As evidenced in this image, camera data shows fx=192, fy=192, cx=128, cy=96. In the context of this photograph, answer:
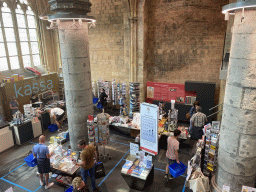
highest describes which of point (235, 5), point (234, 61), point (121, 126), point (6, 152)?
point (235, 5)

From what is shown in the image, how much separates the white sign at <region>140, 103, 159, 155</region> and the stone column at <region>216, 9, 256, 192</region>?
1867 mm

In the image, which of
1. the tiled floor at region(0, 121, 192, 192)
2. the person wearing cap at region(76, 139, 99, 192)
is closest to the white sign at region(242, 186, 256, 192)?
the tiled floor at region(0, 121, 192, 192)

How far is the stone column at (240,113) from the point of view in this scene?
3457 mm

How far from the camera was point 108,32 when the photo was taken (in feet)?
40.2

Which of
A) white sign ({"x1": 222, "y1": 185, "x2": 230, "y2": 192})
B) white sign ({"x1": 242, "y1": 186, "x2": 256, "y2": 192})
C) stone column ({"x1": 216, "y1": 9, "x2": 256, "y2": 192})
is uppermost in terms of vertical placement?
stone column ({"x1": 216, "y1": 9, "x2": 256, "y2": 192})

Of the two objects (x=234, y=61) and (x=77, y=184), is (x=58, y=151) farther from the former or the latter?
(x=234, y=61)

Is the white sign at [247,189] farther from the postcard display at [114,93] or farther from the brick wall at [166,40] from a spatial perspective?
the postcard display at [114,93]

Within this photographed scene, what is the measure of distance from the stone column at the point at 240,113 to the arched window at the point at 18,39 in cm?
1217

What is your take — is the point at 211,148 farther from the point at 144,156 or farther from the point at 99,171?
the point at 99,171

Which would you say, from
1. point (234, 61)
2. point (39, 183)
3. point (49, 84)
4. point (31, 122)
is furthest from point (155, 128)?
point (49, 84)

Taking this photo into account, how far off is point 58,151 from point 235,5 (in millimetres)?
5926

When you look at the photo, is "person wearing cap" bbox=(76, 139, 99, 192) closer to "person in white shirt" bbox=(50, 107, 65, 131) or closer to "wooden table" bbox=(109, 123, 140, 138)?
"wooden table" bbox=(109, 123, 140, 138)

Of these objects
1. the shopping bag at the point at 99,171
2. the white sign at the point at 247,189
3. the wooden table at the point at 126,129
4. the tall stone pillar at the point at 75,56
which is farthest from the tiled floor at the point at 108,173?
the white sign at the point at 247,189

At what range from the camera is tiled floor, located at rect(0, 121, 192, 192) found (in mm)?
5656
